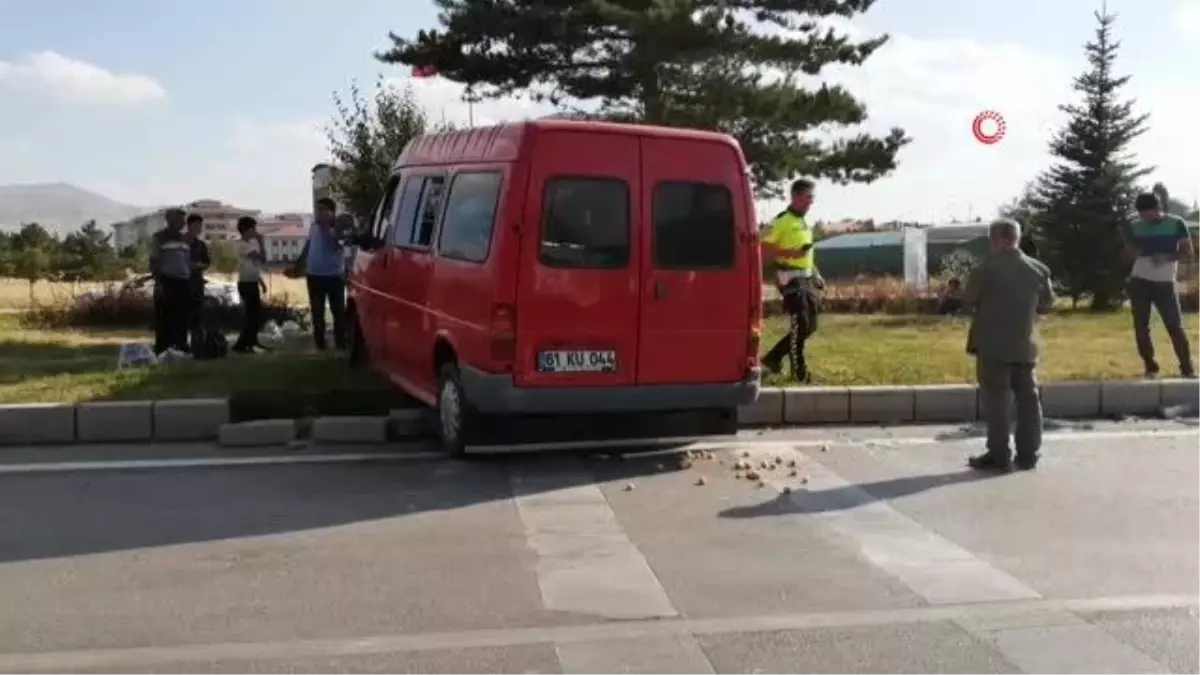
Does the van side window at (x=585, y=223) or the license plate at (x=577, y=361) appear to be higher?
the van side window at (x=585, y=223)

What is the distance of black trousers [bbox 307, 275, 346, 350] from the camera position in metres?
12.5

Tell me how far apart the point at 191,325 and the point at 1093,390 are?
8273 millimetres

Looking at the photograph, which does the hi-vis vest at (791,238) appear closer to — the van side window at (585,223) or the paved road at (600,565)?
the paved road at (600,565)

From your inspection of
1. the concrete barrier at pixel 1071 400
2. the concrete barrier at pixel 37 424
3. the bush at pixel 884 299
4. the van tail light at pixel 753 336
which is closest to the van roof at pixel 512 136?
the van tail light at pixel 753 336

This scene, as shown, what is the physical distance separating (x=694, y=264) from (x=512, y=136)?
1.44 m

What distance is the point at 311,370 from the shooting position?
10.8 metres

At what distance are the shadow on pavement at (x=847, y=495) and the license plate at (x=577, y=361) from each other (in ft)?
4.69

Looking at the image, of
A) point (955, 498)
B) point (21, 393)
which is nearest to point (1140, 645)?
point (955, 498)

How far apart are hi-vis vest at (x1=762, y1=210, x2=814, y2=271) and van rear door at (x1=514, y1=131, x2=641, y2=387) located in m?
2.73

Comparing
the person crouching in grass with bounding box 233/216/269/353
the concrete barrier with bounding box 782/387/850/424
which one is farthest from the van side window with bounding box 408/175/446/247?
the person crouching in grass with bounding box 233/216/269/353

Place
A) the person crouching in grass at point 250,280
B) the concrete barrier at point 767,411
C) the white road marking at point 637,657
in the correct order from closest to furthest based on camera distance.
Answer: the white road marking at point 637,657 < the concrete barrier at point 767,411 < the person crouching in grass at point 250,280

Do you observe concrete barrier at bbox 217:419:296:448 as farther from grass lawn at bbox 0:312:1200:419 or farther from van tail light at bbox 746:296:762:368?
van tail light at bbox 746:296:762:368

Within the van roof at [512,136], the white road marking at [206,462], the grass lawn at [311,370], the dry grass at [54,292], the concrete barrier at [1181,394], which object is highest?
the van roof at [512,136]

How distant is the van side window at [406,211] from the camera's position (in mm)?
9484
